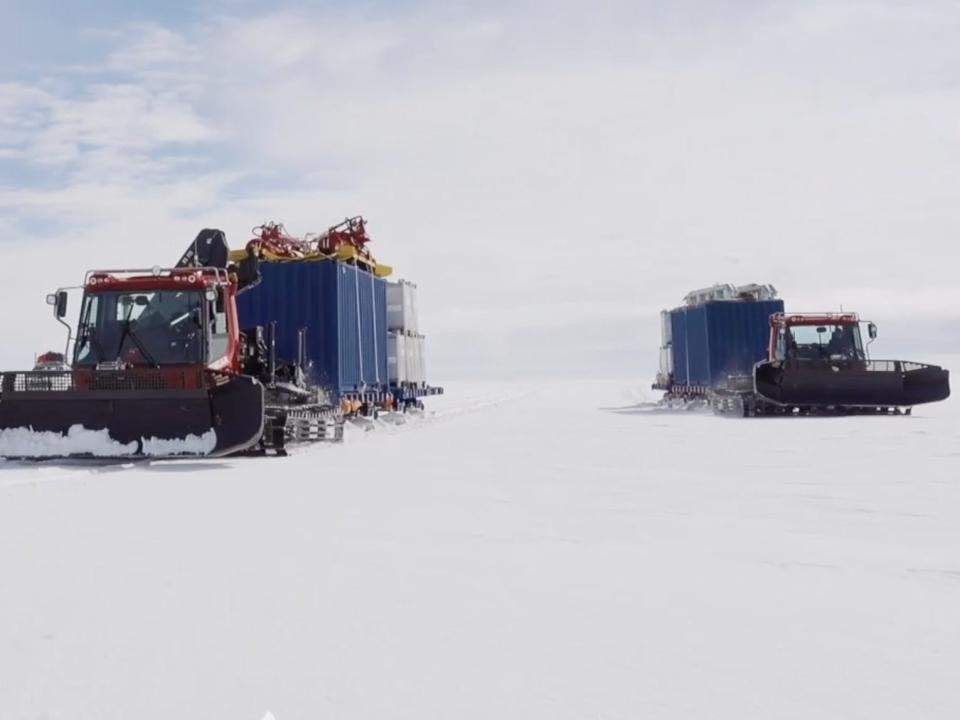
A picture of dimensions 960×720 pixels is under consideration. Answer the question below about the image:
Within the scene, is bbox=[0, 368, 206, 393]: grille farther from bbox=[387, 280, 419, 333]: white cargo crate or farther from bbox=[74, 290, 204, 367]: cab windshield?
bbox=[387, 280, 419, 333]: white cargo crate

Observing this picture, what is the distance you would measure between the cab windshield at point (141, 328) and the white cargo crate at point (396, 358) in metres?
8.50

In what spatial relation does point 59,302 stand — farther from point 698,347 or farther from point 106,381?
point 698,347

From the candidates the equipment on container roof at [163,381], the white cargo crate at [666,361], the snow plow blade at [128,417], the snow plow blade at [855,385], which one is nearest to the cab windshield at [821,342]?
the snow plow blade at [855,385]

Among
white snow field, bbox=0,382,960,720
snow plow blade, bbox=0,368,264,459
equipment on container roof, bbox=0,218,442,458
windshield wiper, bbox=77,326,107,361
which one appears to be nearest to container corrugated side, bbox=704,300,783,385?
equipment on container roof, bbox=0,218,442,458

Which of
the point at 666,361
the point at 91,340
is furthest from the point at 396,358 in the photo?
the point at 666,361

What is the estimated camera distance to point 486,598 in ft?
14.8

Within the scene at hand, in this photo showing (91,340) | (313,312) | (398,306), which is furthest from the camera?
(398,306)

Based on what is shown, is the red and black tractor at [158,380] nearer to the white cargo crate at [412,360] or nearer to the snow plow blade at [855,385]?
the white cargo crate at [412,360]

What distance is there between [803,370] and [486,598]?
1818 cm

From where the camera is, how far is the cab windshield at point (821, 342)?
22188 millimetres

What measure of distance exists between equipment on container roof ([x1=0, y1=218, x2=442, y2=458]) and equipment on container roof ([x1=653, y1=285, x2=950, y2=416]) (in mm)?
11244

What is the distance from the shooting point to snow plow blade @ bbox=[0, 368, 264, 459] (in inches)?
466

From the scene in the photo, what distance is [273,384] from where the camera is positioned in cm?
1362

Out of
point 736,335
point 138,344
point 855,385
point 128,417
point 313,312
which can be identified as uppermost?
point 313,312
